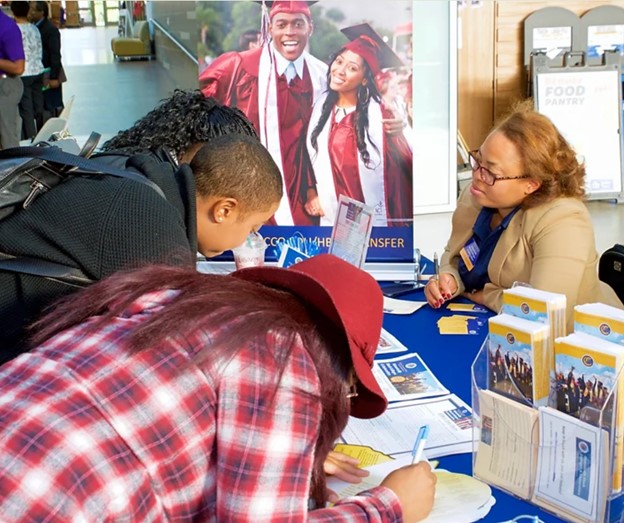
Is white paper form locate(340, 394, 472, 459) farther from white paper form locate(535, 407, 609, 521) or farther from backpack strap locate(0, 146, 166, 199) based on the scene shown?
backpack strap locate(0, 146, 166, 199)

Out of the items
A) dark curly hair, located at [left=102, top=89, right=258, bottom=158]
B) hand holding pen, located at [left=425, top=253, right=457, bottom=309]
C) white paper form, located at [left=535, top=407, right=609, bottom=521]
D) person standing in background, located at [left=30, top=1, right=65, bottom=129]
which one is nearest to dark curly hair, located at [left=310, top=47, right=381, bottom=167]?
hand holding pen, located at [left=425, top=253, right=457, bottom=309]

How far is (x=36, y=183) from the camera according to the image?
1.38 metres

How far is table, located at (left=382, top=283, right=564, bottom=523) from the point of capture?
1.36 meters

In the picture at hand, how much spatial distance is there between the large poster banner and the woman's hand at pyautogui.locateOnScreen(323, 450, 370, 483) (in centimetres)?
135

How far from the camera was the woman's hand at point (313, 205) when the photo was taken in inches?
119

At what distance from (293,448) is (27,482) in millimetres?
301

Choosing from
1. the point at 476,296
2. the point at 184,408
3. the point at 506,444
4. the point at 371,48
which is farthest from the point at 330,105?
the point at 184,408

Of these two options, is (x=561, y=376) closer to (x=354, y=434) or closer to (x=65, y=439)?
(x=354, y=434)

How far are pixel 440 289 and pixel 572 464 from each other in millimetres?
1198

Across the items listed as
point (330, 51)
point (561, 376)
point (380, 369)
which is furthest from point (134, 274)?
point (330, 51)

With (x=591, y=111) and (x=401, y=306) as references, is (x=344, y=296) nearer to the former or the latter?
(x=401, y=306)

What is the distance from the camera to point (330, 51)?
9.73 feet

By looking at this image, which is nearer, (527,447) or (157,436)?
(157,436)

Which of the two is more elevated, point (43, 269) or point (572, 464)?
point (43, 269)
